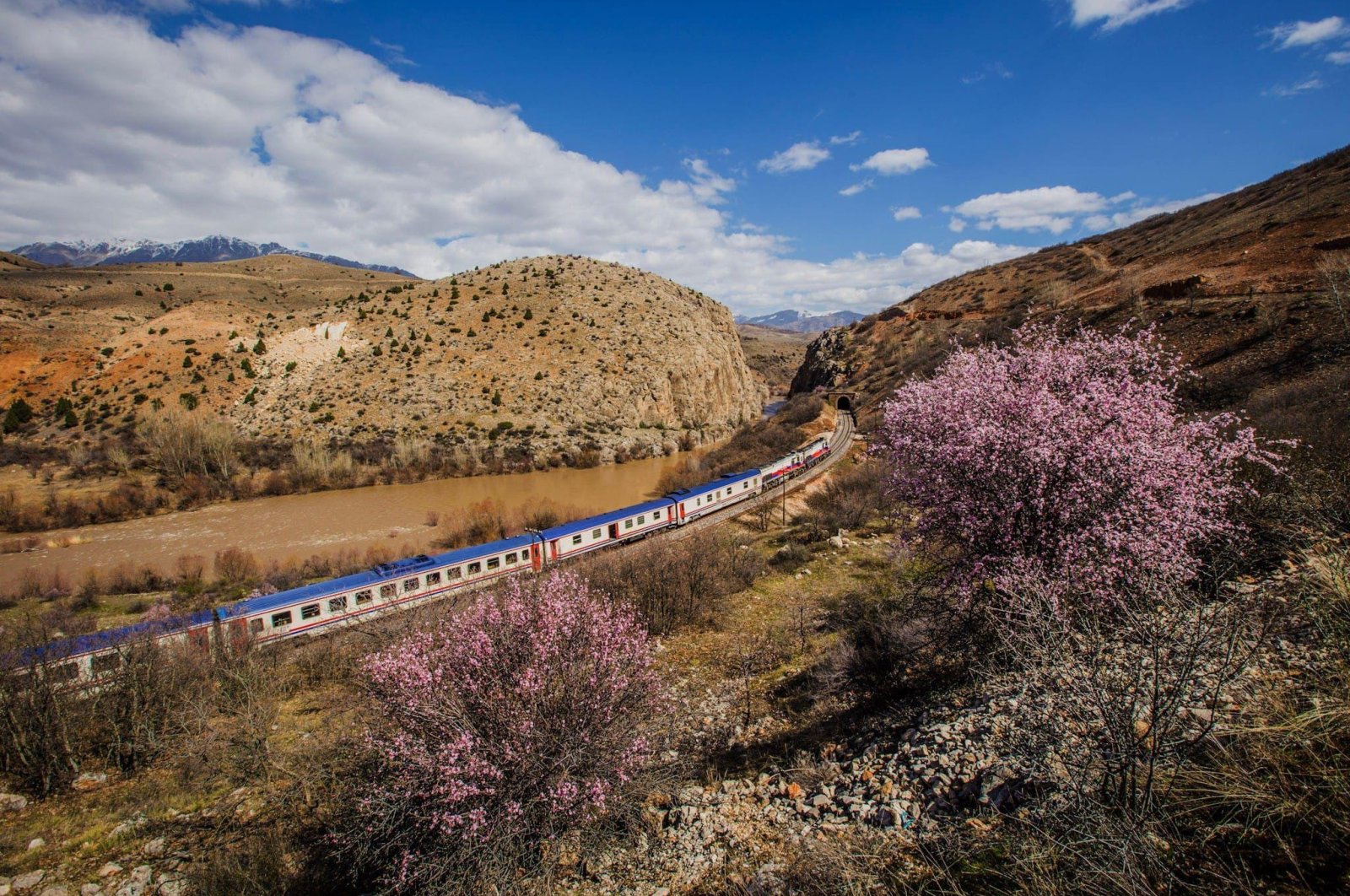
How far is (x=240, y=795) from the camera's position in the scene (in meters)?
9.33

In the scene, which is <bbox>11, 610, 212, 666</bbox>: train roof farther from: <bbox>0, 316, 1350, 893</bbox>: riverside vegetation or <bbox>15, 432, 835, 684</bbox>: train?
<bbox>0, 316, 1350, 893</bbox>: riverside vegetation

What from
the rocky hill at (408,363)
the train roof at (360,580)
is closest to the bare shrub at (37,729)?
the train roof at (360,580)

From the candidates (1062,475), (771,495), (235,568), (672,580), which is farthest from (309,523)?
(1062,475)

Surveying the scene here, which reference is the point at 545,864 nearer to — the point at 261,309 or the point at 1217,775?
the point at 1217,775

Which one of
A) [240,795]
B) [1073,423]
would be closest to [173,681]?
[240,795]

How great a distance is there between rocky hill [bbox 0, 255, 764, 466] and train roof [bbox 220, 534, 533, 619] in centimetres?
2595

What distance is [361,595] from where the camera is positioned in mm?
17891

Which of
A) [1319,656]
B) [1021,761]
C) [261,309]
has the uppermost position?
[261,309]

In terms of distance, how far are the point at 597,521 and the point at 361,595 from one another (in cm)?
979

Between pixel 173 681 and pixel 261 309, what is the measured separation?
78.4 m

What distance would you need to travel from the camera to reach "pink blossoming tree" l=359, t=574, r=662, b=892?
18.9 feet

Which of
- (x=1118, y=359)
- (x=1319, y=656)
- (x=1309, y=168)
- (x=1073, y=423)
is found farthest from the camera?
(x=1309, y=168)

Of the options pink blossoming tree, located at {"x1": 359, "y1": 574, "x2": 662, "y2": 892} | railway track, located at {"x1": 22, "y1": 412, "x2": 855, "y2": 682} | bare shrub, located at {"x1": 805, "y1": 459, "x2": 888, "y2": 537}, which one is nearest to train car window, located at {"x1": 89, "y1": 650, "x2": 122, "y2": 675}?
railway track, located at {"x1": 22, "y1": 412, "x2": 855, "y2": 682}

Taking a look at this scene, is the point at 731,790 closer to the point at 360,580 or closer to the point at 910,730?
the point at 910,730
